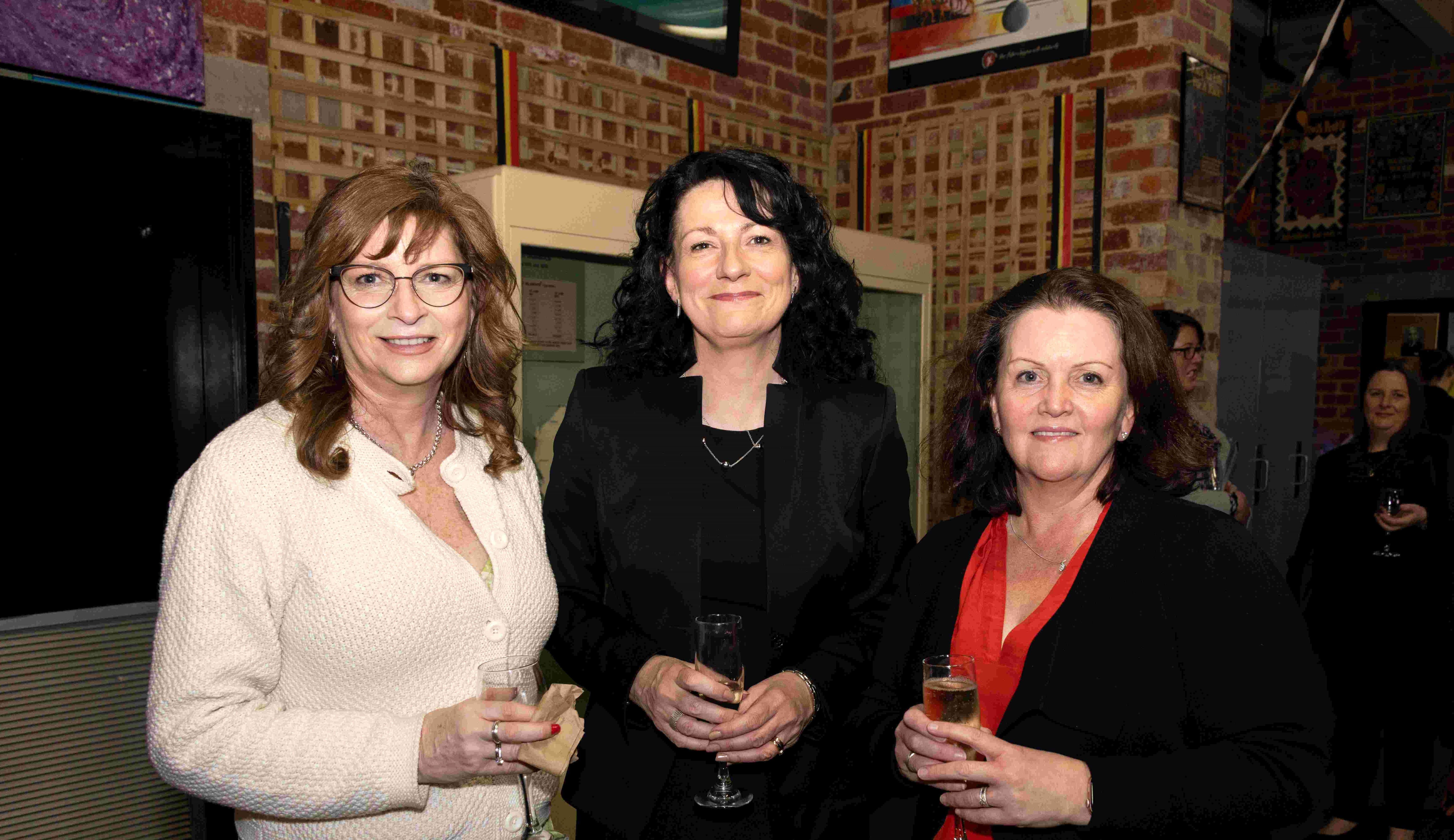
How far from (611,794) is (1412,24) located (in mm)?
6717

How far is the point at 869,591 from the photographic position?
1.69m

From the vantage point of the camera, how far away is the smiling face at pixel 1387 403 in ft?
12.1

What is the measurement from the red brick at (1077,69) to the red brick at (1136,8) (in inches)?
6.0

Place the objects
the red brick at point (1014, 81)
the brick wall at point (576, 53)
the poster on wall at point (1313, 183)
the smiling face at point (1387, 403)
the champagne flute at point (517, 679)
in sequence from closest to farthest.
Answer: the champagne flute at point (517, 679) < the brick wall at point (576, 53) < the smiling face at point (1387, 403) < the red brick at point (1014, 81) < the poster on wall at point (1313, 183)

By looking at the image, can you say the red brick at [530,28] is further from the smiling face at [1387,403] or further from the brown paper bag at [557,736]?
the smiling face at [1387,403]

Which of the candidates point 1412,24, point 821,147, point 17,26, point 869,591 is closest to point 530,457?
point 869,591

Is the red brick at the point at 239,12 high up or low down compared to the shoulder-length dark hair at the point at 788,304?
up

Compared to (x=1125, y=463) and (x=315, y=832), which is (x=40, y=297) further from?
(x=1125, y=463)

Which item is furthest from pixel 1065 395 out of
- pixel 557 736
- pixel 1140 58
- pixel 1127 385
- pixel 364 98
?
pixel 1140 58

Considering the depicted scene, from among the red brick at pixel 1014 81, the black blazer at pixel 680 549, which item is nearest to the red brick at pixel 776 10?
the red brick at pixel 1014 81

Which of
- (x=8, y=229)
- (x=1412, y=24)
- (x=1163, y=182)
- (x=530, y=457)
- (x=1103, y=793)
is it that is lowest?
(x=1103, y=793)

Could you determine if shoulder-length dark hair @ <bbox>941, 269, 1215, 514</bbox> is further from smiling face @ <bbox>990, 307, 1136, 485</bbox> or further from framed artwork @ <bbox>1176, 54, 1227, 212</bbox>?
framed artwork @ <bbox>1176, 54, 1227, 212</bbox>

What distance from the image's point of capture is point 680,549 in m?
1.62

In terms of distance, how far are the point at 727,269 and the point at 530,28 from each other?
2.19 m
